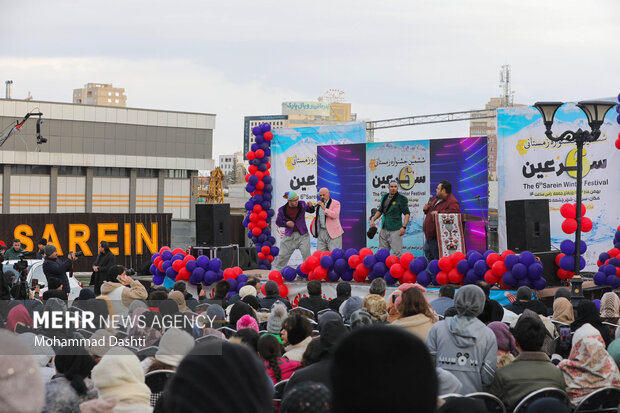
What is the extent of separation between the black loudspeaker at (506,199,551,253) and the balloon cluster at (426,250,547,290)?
2.55ft

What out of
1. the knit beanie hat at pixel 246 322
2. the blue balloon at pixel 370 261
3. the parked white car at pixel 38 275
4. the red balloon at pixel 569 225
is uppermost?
the red balloon at pixel 569 225

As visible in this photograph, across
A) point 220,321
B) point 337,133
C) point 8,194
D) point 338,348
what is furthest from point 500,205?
point 8,194

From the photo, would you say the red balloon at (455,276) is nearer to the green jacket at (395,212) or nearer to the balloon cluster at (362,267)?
the balloon cluster at (362,267)

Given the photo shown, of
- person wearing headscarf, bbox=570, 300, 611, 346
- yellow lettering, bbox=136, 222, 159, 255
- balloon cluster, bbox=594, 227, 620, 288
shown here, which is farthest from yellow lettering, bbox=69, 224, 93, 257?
person wearing headscarf, bbox=570, 300, 611, 346

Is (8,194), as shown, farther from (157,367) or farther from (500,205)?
(157,367)

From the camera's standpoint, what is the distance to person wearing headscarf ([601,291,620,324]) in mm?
8227

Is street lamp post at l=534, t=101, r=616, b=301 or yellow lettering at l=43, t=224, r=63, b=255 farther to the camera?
yellow lettering at l=43, t=224, r=63, b=255

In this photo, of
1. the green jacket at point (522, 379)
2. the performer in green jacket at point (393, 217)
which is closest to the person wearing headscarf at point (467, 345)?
the green jacket at point (522, 379)

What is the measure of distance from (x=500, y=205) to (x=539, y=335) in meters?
11.7

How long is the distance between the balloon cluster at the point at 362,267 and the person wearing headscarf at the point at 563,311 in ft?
16.7

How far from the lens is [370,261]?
13898mm

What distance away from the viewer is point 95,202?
53.6 m

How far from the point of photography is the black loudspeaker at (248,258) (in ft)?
59.7

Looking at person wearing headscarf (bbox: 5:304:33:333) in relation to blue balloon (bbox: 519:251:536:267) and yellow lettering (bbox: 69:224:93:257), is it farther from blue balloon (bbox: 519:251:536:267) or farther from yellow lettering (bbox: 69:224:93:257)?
yellow lettering (bbox: 69:224:93:257)
